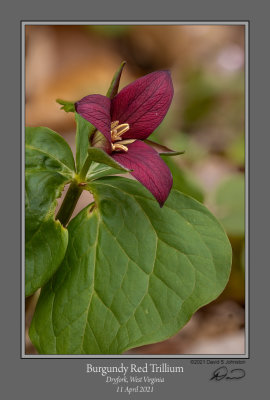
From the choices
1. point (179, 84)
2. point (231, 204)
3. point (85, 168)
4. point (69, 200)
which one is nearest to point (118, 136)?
point (85, 168)

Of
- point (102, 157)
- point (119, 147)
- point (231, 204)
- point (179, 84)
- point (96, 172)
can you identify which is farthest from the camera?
point (179, 84)

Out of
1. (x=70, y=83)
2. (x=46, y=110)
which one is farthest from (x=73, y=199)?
(x=70, y=83)

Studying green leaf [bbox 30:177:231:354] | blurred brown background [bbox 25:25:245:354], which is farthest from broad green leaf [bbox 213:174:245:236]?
green leaf [bbox 30:177:231:354]

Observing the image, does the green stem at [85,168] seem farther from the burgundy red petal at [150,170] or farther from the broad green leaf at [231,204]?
the broad green leaf at [231,204]

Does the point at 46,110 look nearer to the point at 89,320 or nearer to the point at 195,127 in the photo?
the point at 195,127

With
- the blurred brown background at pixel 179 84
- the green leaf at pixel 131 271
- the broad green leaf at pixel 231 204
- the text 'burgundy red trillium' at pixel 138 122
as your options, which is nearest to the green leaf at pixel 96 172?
the green leaf at pixel 131 271

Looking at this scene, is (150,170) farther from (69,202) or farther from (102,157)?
(69,202)

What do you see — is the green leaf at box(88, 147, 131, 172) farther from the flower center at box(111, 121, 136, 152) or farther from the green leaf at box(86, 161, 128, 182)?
the green leaf at box(86, 161, 128, 182)
